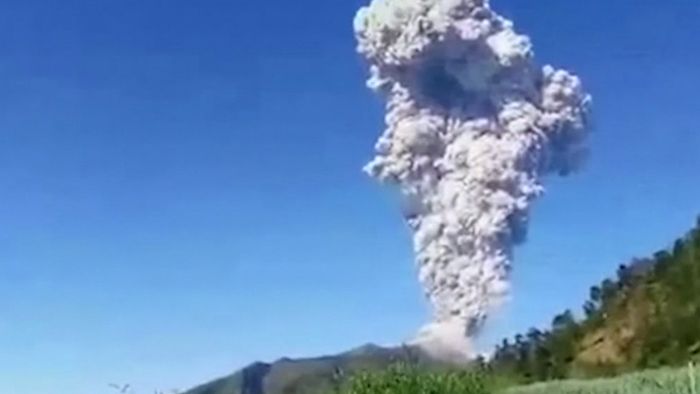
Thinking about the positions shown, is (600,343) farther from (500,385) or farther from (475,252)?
(475,252)

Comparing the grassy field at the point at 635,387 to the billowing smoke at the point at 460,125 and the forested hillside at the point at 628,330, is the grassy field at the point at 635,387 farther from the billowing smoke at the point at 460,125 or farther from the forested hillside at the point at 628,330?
the billowing smoke at the point at 460,125

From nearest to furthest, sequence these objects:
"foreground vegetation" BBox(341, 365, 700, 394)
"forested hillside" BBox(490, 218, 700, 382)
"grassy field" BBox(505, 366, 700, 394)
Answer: "grassy field" BBox(505, 366, 700, 394)
"foreground vegetation" BBox(341, 365, 700, 394)
"forested hillside" BBox(490, 218, 700, 382)

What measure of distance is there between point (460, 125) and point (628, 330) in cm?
7741

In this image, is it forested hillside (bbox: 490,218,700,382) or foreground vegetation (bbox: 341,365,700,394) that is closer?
foreground vegetation (bbox: 341,365,700,394)

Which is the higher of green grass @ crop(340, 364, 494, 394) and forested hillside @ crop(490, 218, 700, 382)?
forested hillside @ crop(490, 218, 700, 382)

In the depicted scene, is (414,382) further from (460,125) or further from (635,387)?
(460,125)

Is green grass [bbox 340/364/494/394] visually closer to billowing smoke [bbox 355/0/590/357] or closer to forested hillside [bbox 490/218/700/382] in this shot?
forested hillside [bbox 490/218/700/382]

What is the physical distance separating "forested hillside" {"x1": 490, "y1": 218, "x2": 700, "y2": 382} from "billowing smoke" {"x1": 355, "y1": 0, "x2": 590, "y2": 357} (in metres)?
63.5

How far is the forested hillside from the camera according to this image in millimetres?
28359

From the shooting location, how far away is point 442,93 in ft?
360

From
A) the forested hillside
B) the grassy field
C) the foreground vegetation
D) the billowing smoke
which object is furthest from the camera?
the billowing smoke

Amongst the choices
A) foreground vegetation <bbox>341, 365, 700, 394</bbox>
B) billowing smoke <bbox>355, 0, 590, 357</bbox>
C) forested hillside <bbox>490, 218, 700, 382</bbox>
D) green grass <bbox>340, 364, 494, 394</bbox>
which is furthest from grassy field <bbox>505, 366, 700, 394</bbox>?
billowing smoke <bbox>355, 0, 590, 357</bbox>

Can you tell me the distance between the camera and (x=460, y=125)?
109125 millimetres

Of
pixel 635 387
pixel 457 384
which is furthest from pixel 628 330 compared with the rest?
pixel 635 387
